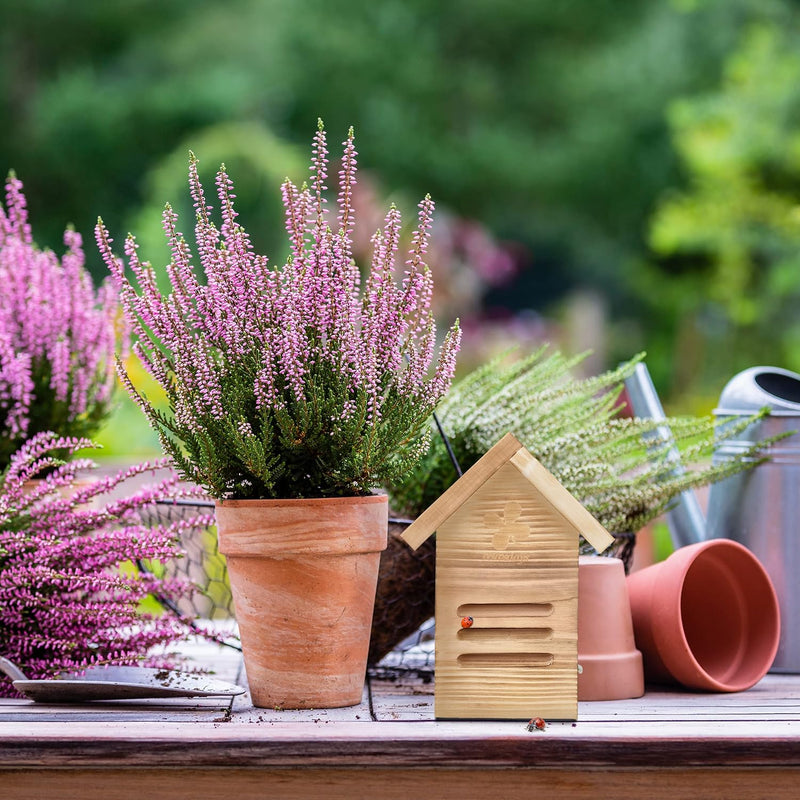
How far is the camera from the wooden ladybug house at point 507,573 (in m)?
1.10

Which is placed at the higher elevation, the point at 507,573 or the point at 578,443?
the point at 578,443

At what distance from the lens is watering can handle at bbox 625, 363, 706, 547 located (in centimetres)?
159

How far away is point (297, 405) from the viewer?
3.72 ft

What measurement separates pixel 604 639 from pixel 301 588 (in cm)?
38

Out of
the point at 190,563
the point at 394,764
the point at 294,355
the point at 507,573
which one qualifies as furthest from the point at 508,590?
the point at 190,563

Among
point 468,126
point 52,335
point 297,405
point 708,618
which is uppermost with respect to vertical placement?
point 468,126

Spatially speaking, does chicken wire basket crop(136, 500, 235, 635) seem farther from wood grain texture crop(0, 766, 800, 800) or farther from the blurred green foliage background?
the blurred green foliage background

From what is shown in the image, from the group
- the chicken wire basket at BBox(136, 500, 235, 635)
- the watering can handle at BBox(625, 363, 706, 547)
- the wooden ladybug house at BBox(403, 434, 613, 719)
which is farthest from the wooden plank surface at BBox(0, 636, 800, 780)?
the watering can handle at BBox(625, 363, 706, 547)

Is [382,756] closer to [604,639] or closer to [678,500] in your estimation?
[604,639]

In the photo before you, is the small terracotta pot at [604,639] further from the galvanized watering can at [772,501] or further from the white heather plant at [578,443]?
the galvanized watering can at [772,501]

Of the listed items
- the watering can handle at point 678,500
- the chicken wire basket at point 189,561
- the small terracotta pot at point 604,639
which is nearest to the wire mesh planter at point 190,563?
the chicken wire basket at point 189,561

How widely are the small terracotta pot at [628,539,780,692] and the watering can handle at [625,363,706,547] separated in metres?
0.19

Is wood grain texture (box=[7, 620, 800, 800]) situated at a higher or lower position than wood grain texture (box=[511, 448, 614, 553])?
lower

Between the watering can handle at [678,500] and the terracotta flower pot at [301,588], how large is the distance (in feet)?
1.91
